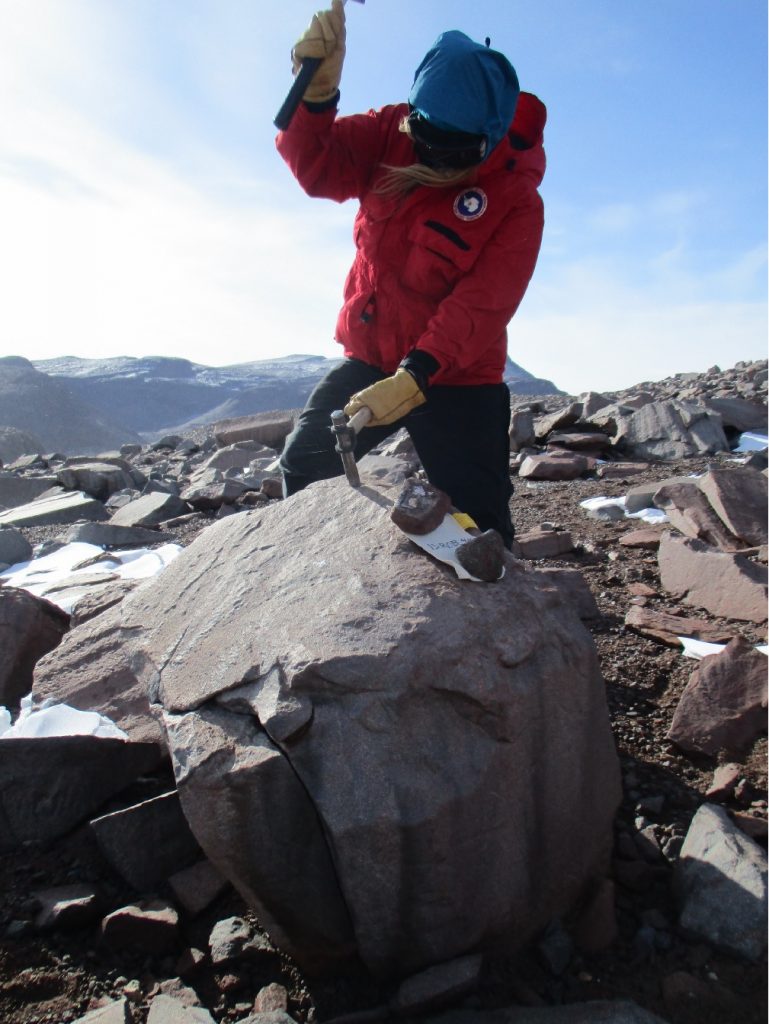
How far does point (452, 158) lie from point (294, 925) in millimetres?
2149

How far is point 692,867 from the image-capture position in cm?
176

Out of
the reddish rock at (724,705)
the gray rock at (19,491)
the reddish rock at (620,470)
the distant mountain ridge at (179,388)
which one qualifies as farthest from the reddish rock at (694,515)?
the distant mountain ridge at (179,388)

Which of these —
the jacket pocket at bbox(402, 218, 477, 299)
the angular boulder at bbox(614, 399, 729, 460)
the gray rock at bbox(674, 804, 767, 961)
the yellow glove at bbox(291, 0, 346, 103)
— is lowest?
the gray rock at bbox(674, 804, 767, 961)

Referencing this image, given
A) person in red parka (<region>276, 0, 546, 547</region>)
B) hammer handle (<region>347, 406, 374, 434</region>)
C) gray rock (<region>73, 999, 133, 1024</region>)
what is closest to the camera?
gray rock (<region>73, 999, 133, 1024</region>)

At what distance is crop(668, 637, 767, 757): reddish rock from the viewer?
2.25 m

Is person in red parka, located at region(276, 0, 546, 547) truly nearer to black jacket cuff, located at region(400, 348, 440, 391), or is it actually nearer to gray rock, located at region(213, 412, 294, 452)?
black jacket cuff, located at region(400, 348, 440, 391)

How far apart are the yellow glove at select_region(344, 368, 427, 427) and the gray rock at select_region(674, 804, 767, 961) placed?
1.39 m

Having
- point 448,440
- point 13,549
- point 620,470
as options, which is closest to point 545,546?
point 448,440

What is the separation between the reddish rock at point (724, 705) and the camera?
7.39ft

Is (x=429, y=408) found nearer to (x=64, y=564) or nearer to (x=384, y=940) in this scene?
(x=384, y=940)

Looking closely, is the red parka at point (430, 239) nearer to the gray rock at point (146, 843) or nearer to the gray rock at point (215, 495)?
the gray rock at point (146, 843)

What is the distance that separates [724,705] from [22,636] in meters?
2.29

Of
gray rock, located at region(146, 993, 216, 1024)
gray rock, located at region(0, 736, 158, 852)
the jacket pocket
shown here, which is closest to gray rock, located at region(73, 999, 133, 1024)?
gray rock, located at region(146, 993, 216, 1024)

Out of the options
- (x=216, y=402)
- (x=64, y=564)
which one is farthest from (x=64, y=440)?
(x=64, y=564)
